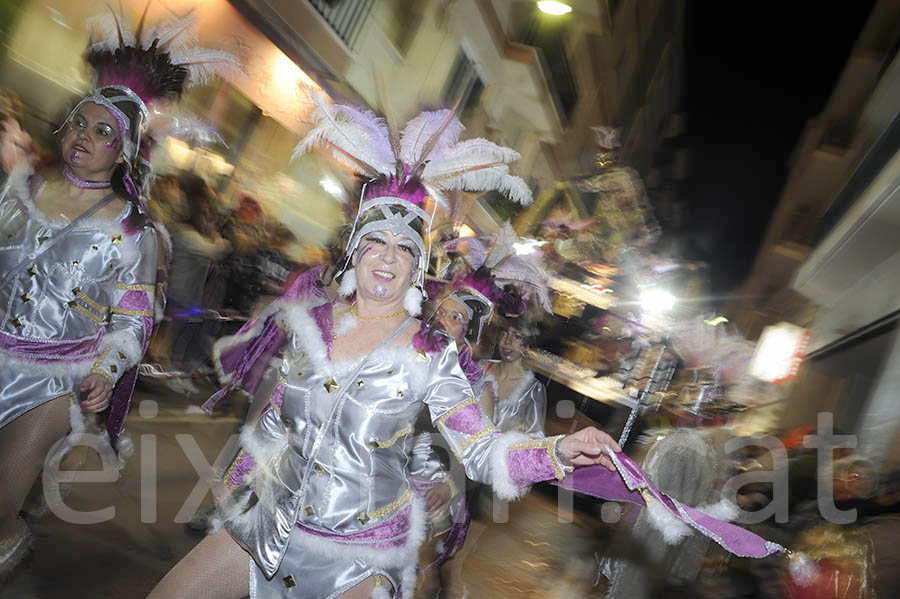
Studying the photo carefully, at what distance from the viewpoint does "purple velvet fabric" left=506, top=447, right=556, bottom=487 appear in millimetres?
2232

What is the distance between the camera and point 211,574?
2291 mm

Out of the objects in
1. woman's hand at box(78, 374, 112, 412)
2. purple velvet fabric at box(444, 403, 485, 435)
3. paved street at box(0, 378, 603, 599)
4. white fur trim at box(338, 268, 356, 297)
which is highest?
white fur trim at box(338, 268, 356, 297)

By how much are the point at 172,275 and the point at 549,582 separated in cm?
490

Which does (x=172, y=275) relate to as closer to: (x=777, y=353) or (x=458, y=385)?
(x=458, y=385)

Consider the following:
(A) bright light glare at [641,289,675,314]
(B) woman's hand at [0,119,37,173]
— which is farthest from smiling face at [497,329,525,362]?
(A) bright light glare at [641,289,675,314]

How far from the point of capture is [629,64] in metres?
27.0

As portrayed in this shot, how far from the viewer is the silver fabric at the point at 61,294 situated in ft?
9.48

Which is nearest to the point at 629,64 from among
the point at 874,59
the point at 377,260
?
the point at 874,59

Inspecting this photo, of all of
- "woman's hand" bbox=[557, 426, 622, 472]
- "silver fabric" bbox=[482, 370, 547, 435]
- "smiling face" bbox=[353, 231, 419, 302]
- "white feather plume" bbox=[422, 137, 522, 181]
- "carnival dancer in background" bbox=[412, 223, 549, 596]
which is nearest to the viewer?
"woman's hand" bbox=[557, 426, 622, 472]

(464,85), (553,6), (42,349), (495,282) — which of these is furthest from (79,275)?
(464,85)

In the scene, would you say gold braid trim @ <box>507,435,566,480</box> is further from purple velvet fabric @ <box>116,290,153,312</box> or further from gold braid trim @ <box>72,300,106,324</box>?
gold braid trim @ <box>72,300,106,324</box>

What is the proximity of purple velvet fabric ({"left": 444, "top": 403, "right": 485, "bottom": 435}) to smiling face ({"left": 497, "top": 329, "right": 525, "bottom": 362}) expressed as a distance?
9.15ft

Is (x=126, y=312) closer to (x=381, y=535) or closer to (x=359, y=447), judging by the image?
(x=359, y=447)

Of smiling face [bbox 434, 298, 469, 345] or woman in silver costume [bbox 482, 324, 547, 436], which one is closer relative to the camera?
smiling face [bbox 434, 298, 469, 345]
